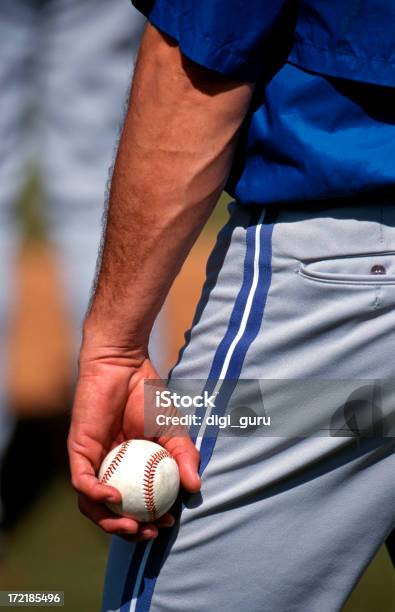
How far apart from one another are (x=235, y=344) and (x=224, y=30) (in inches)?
18.8

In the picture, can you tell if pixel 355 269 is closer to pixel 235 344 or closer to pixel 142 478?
pixel 235 344

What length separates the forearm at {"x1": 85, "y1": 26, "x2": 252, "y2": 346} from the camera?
4.95ft

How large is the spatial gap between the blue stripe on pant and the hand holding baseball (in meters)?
0.03

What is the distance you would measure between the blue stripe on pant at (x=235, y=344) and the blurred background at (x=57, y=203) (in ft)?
3.90

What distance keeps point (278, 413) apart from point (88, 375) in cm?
32

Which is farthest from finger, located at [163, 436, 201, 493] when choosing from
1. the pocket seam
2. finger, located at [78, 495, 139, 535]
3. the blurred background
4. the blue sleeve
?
the blurred background

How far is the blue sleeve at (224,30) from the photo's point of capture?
1440 mm

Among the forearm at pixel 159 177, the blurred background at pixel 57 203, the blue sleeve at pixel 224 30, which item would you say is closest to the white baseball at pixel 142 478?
the forearm at pixel 159 177

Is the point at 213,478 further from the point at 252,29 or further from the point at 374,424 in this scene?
the point at 252,29

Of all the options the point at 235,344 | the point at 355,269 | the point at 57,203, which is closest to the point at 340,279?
the point at 355,269

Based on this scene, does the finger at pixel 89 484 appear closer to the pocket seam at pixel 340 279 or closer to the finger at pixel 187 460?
the finger at pixel 187 460

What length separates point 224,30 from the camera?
1450 mm

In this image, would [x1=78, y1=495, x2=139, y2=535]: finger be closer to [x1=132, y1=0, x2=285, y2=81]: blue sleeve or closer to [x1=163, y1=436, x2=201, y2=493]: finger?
[x1=163, y1=436, x2=201, y2=493]: finger

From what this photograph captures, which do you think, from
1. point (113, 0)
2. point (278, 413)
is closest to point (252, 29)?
point (278, 413)
